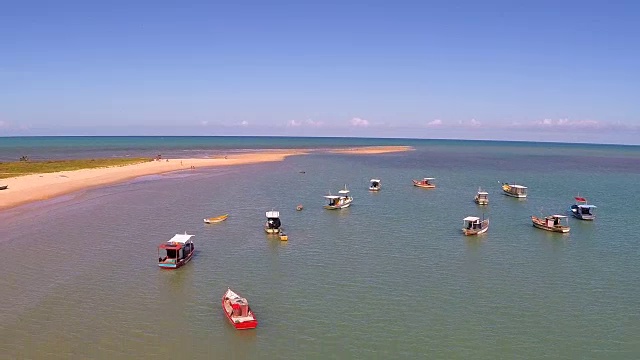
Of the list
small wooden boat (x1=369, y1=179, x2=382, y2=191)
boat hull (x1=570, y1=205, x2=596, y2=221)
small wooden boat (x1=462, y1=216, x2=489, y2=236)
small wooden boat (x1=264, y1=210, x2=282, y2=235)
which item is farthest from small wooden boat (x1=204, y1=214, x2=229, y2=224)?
boat hull (x1=570, y1=205, x2=596, y2=221)

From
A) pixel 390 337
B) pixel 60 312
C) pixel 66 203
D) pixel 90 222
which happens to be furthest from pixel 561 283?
pixel 66 203

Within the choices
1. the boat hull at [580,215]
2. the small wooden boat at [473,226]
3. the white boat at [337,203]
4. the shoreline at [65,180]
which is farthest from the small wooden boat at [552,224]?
the shoreline at [65,180]

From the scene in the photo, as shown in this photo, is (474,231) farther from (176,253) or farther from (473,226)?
(176,253)

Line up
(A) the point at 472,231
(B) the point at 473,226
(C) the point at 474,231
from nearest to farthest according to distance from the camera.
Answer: (A) the point at 472,231 → (C) the point at 474,231 → (B) the point at 473,226

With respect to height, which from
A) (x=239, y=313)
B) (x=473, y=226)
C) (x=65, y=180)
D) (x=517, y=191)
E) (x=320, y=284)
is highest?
(x=65, y=180)

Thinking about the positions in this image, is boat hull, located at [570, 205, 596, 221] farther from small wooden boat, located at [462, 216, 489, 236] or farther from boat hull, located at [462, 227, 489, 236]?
boat hull, located at [462, 227, 489, 236]

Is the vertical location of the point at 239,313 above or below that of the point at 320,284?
above

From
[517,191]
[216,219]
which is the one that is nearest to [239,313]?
[216,219]
